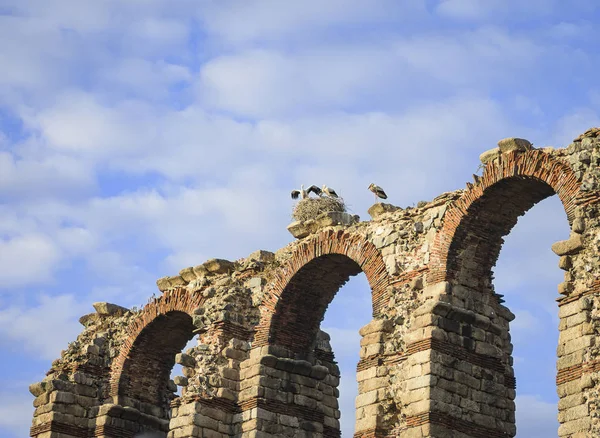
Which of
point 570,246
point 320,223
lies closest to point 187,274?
point 320,223

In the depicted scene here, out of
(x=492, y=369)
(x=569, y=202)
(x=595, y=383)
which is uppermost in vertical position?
(x=569, y=202)

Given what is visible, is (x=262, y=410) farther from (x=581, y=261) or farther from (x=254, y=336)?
(x=581, y=261)

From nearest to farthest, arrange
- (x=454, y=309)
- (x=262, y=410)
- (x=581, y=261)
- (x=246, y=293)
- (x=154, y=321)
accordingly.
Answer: (x=581, y=261)
(x=454, y=309)
(x=262, y=410)
(x=246, y=293)
(x=154, y=321)

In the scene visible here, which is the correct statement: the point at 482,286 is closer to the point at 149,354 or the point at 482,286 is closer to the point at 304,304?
the point at 304,304

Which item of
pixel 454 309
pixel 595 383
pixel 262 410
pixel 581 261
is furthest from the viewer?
pixel 262 410

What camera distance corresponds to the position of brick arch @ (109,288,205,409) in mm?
29047

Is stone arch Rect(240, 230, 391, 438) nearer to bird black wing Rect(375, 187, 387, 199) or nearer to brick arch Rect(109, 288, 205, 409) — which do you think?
bird black wing Rect(375, 187, 387, 199)

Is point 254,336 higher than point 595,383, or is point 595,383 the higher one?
point 254,336

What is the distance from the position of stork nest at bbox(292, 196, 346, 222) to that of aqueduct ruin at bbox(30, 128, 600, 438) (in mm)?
444

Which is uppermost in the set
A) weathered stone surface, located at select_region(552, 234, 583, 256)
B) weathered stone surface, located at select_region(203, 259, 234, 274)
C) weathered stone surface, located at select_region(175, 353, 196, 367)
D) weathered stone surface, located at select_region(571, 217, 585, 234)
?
weathered stone surface, located at select_region(203, 259, 234, 274)

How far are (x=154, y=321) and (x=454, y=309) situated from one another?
27.7 ft

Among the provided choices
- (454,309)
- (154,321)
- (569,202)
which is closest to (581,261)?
(569,202)

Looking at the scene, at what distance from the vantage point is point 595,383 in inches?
757

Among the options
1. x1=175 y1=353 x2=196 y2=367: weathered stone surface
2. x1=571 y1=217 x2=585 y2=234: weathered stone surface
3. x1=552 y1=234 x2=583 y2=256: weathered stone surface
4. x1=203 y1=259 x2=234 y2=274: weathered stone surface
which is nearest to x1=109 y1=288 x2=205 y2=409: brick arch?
x1=203 y1=259 x2=234 y2=274: weathered stone surface
